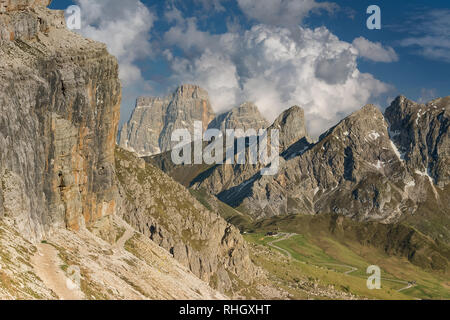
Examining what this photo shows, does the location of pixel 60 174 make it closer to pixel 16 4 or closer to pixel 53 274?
pixel 16 4

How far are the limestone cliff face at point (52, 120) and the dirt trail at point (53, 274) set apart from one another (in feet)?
15.7

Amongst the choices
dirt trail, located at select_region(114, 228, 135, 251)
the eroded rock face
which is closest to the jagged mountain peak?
dirt trail, located at select_region(114, 228, 135, 251)

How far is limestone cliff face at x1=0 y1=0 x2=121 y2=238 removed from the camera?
67.8m

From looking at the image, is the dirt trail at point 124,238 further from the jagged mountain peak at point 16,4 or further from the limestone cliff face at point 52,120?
the jagged mountain peak at point 16,4

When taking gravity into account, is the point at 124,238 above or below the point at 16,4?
below

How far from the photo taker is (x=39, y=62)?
78188 millimetres

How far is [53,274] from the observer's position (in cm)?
5891

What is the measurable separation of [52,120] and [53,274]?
3034 cm

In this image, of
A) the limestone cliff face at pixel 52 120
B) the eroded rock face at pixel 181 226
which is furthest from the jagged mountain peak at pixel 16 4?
the eroded rock face at pixel 181 226

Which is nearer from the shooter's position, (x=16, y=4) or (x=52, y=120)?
(x=52, y=120)

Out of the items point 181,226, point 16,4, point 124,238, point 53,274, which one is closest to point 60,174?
point 16,4

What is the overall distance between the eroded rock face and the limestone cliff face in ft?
134

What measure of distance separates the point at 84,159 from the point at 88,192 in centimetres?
851
